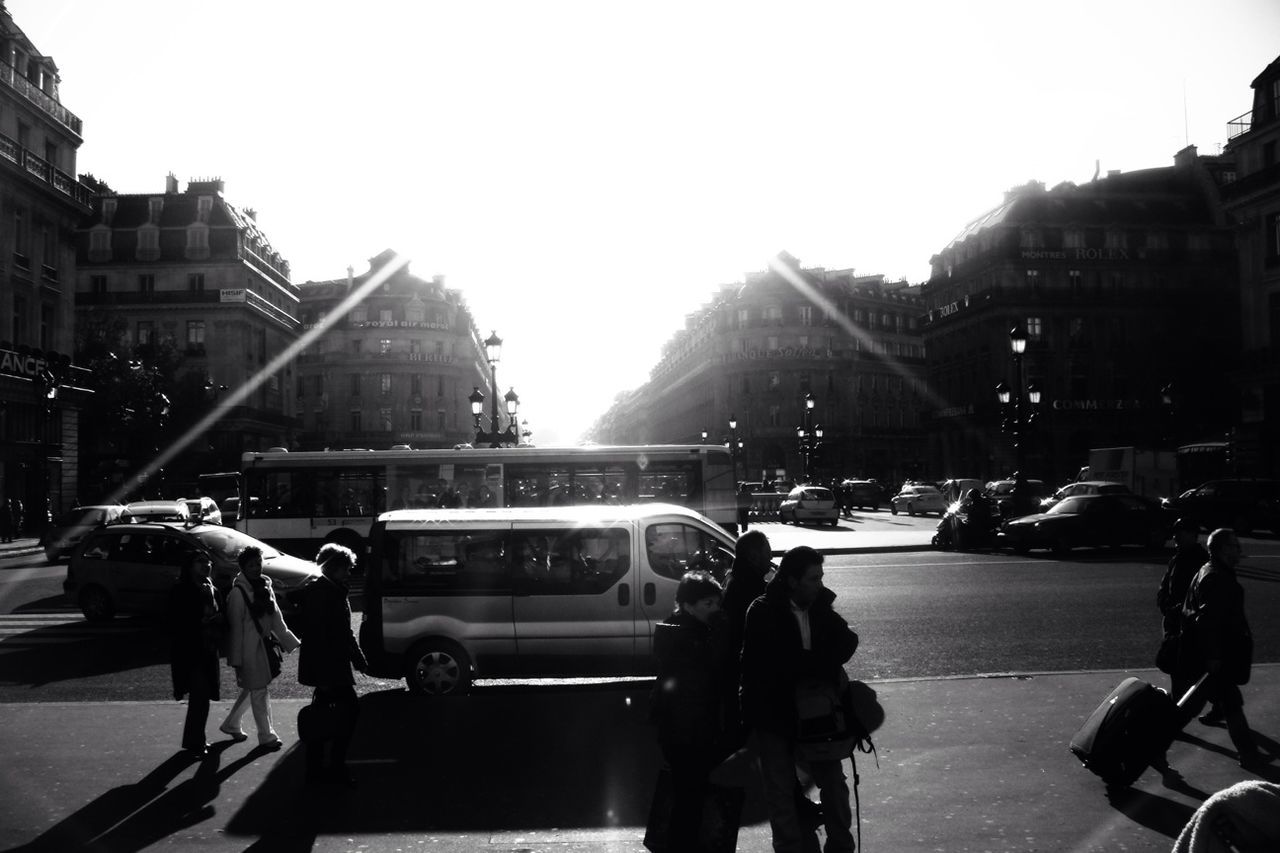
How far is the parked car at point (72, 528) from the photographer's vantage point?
30.6m

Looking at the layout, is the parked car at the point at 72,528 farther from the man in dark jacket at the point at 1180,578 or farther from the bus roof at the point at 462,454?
the man in dark jacket at the point at 1180,578

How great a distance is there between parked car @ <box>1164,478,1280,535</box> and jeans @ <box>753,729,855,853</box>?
30872 millimetres

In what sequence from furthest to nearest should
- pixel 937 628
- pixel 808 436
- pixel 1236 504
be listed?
pixel 808 436 → pixel 1236 504 → pixel 937 628

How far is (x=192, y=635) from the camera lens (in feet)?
28.6

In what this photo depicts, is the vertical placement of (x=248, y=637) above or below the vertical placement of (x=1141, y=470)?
below

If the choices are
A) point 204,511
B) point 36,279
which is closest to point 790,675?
point 204,511

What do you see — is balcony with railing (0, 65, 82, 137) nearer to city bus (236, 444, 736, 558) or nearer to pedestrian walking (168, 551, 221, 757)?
city bus (236, 444, 736, 558)

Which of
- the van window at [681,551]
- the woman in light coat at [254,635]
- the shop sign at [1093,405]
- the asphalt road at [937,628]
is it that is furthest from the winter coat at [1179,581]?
the shop sign at [1093,405]

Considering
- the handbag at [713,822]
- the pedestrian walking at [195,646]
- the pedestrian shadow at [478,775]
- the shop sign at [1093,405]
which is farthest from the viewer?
the shop sign at [1093,405]

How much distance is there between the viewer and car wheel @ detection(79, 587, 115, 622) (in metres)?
17.1

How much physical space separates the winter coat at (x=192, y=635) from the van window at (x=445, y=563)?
205 centimetres

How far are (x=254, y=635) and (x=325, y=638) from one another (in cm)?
148

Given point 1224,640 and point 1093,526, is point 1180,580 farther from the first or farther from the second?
point 1093,526

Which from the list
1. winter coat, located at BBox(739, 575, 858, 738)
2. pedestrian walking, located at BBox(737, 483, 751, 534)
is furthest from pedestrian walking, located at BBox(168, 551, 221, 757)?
pedestrian walking, located at BBox(737, 483, 751, 534)
